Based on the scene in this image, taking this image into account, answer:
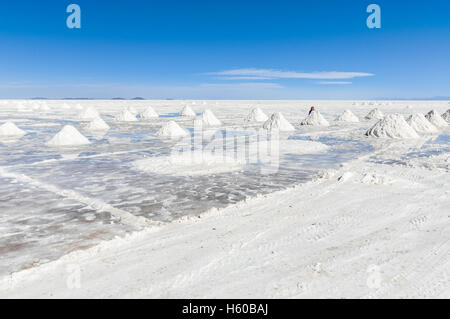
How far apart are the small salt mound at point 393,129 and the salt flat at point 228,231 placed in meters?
7.34

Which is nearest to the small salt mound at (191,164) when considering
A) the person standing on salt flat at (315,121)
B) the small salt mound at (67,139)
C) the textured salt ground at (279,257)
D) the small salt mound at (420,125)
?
the textured salt ground at (279,257)

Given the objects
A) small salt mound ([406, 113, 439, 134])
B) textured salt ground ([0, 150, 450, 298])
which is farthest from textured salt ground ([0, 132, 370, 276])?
small salt mound ([406, 113, 439, 134])

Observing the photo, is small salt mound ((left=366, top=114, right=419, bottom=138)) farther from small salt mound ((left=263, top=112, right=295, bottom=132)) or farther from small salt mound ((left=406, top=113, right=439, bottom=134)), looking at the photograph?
small salt mound ((left=263, top=112, right=295, bottom=132))

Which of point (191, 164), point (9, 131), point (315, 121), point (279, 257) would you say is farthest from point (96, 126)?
point (279, 257)

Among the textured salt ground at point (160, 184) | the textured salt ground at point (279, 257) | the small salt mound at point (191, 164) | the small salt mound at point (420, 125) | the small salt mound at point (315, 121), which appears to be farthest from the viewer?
the small salt mound at point (315, 121)

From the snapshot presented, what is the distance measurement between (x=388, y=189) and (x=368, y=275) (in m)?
3.95

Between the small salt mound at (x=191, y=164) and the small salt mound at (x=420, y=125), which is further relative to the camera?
the small salt mound at (x=420, y=125)

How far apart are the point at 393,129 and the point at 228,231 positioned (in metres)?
14.5

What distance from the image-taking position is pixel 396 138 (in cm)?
1625

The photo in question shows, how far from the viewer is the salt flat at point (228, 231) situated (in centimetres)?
349

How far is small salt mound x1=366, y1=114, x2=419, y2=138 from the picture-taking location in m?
16.5

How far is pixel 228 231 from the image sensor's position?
4996mm

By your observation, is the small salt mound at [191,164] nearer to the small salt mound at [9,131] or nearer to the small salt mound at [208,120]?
the small salt mound at [9,131]

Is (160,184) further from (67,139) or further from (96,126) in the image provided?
(96,126)
